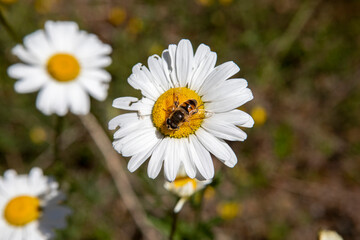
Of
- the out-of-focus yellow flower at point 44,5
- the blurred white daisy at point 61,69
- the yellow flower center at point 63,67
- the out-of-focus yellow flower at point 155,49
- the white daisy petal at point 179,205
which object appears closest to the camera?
the white daisy petal at point 179,205

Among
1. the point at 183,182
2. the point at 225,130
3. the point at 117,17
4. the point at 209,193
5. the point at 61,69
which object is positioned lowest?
the point at 209,193

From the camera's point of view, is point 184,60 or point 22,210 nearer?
point 184,60

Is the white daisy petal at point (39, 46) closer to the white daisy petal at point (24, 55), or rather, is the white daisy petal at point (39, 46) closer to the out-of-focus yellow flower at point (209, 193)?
the white daisy petal at point (24, 55)

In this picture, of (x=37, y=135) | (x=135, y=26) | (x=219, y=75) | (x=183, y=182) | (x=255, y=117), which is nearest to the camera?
(x=219, y=75)

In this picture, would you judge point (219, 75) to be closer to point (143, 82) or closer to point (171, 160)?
point (143, 82)

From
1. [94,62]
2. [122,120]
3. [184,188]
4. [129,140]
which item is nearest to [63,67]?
[94,62]

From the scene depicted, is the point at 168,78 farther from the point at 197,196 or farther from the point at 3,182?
the point at 3,182

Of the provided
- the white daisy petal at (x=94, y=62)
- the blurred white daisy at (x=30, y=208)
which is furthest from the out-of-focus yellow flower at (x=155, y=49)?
the blurred white daisy at (x=30, y=208)
